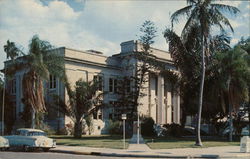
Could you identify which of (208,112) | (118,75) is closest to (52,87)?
(118,75)

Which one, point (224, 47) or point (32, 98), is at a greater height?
point (224, 47)

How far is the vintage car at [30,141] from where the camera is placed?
831 inches

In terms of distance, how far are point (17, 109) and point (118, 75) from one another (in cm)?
1231

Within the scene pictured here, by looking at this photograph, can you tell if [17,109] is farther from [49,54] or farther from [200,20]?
[200,20]

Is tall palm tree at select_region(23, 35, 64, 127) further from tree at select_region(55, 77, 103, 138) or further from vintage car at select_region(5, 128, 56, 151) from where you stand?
vintage car at select_region(5, 128, 56, 151)

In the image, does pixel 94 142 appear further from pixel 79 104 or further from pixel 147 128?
pixel 147 128

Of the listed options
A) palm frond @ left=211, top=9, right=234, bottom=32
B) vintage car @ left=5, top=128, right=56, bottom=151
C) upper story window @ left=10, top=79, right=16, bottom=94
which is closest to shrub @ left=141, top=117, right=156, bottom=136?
palm frond @ left=211, top=9, right=234, bottom=32

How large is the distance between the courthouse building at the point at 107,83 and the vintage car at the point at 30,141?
14.4 meters

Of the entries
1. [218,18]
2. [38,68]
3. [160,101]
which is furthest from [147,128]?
[218,18]

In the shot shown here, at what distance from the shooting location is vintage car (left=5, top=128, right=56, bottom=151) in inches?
831

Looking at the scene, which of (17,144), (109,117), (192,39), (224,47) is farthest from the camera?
(109,117)

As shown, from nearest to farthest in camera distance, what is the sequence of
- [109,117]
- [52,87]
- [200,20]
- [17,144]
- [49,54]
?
[17,144] < [200,20] < [49,54] < [52,87] < [109,117]

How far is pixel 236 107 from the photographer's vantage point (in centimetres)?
3114

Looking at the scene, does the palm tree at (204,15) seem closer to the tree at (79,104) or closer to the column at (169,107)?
the tree at (79,104)
